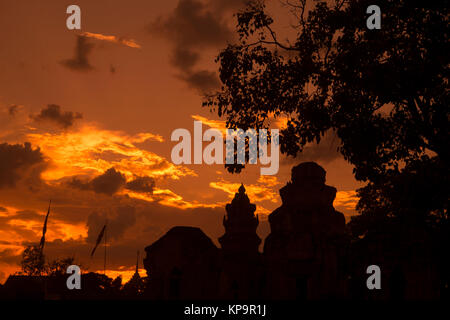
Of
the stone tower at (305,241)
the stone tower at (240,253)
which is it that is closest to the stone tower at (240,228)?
the stone tower at (240,253)

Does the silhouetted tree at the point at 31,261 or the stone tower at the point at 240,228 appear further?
the silhouetted tree at the point at 31,261

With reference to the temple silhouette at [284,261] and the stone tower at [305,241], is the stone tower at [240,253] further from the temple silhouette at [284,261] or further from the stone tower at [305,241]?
the stone tower at [305,241]

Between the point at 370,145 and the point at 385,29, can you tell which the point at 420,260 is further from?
the point at 385,29

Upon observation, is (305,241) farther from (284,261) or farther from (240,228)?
(240,228)

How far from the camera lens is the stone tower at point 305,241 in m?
31.8

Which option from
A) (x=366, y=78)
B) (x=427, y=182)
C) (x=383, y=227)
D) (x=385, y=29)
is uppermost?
(x=385, y=29)

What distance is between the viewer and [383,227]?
16.4 meters

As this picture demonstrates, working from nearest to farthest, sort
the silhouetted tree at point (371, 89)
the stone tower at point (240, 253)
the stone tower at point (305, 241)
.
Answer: the silhouetted tree at point (371, 89), the stone tower at point (305, 241), the stone tower at point (240, 253)

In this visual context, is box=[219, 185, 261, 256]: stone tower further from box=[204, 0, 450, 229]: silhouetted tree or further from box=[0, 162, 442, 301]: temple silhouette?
box=[204, 0, 450, 229]: silhouetted tree

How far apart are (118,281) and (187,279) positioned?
156 ft

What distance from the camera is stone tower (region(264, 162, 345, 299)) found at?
3177 cm

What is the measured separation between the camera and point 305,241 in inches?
1289

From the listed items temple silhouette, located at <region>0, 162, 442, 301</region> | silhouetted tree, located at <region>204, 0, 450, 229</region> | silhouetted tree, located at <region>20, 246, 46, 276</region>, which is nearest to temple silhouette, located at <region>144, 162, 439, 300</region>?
temple silhouette, located at <region>0, 162, 442, 301</region>
